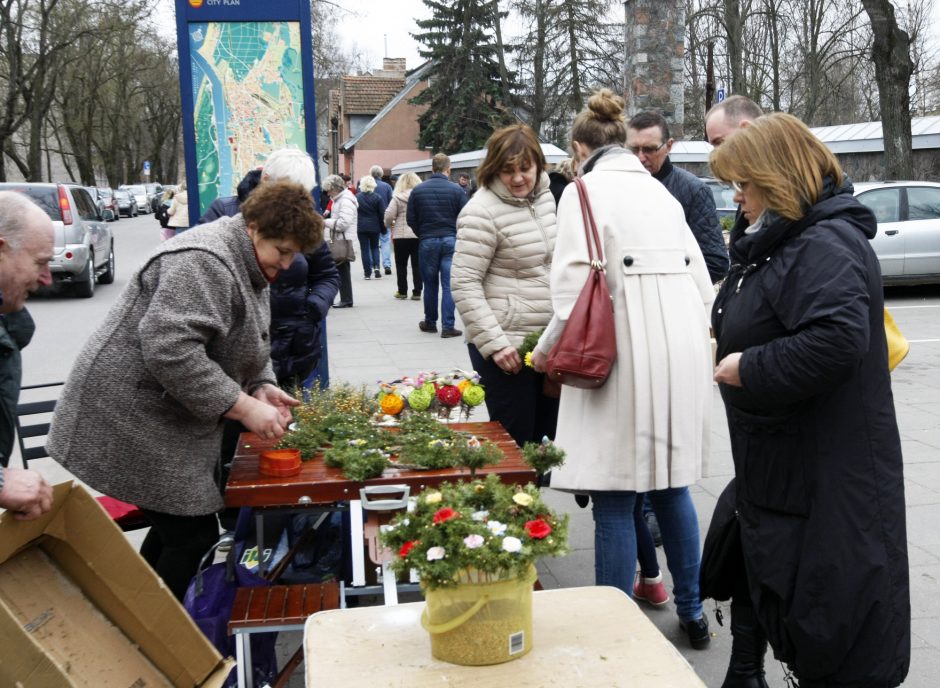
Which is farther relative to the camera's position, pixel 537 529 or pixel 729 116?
pixel 729 116

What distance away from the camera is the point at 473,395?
166 inches

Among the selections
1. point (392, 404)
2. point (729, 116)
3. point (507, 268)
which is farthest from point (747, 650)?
point (729, 116)

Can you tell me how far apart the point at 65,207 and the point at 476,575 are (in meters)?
15.2

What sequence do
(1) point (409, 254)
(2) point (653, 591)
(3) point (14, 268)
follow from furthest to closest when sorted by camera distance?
1. (1) point (409, 254)
2. (2) point (653, 591)
3. (3) point (14, 268)

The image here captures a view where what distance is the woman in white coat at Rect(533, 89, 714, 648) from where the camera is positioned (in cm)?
329

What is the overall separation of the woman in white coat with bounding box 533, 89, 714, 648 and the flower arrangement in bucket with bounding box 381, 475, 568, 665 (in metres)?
1.22

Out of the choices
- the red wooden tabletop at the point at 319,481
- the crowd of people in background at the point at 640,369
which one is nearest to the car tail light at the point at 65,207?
the crowd of people in background at the point at 640,369

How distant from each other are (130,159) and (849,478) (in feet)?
232

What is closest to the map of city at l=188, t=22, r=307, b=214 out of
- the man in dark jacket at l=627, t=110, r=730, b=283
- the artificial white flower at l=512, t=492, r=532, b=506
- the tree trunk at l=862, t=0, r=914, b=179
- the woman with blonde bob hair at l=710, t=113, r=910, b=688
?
the man in dark jacket at l=627, t=110, r=730, b=283

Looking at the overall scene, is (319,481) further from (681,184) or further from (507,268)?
(681,184)

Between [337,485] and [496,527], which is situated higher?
[496,527]

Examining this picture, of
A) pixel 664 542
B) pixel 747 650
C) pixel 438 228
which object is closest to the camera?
pixel 747 650

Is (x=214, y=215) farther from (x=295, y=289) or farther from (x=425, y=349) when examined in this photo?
(x=425, y=349)

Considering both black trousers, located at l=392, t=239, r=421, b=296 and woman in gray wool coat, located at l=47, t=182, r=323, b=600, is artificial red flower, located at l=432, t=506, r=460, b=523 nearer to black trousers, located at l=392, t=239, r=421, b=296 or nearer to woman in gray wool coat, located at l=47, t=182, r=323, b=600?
woman in gray wool coat, located at l=47, t=182, r=323, b=600
